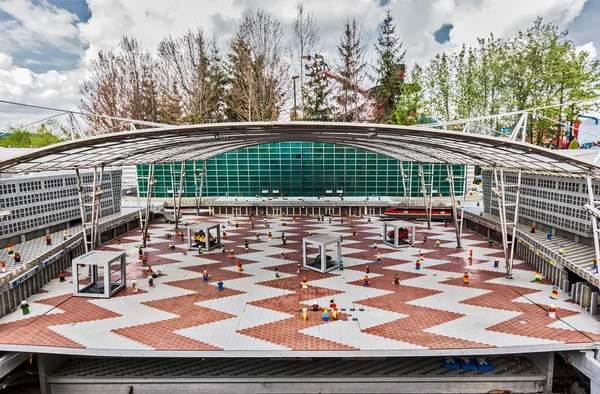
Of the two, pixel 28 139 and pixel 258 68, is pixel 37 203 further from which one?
pixel 28 139

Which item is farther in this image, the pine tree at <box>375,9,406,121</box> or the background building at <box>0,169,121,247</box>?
the pine tree at <box>375,9,406,121</box>

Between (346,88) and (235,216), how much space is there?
22616 millimetres

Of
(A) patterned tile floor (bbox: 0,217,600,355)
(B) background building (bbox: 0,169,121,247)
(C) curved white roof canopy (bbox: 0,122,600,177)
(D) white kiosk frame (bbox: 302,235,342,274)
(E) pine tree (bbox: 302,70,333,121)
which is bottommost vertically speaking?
(A) patterned tile floor (bbox: 0,217,600,355)

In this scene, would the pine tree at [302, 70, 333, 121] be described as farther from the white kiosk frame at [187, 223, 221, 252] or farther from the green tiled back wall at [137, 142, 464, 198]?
the white kiosk frame at [187, 223, 221, 252]

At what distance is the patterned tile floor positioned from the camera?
13859 millimetres

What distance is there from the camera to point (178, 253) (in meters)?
27.1

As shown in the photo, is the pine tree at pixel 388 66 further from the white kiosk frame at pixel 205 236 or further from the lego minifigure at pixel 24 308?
the lego minifigure at pixel 24 308

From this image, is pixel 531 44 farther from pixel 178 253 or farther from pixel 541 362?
pixel 178 253

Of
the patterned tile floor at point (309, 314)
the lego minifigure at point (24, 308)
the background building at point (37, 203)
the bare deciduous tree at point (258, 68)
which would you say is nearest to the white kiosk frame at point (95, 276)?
the patterned tile floor at point (309, 314)

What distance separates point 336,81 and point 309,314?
38805 millimetres

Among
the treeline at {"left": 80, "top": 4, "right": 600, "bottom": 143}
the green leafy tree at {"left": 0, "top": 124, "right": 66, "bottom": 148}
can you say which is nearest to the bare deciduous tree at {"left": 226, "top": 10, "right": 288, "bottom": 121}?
the treeline at {"left": 80, "top": 4, "right": 600, "bottom": 143}

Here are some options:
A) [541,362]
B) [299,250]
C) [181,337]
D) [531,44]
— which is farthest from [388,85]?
[181,337]

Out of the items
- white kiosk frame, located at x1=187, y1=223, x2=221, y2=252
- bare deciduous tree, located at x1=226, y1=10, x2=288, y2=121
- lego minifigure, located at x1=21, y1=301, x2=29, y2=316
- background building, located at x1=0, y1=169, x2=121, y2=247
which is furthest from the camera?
bare deciduous tree, located at x1=226, y1=10, x2=288, y2=121

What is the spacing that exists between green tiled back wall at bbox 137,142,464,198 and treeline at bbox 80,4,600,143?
514 centimetres
